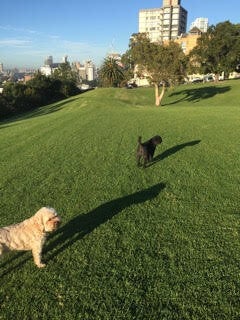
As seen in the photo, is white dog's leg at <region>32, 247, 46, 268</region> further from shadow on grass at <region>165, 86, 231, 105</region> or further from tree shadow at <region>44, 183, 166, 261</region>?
shadow on grass at <region>165, 86, 231, 105</region>

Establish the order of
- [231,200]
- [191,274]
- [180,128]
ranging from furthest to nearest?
[180,128] < [231,200] < [191,274]

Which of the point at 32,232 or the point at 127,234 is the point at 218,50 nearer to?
the point at 127,234

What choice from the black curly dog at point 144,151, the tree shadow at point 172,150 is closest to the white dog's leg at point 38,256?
the black curly dog at point 144,151

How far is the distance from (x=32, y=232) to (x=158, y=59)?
3638 cm

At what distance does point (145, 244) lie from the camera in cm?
711

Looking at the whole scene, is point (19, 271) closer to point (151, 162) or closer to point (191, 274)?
point (191, 274)

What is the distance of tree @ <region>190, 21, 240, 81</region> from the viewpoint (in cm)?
5825

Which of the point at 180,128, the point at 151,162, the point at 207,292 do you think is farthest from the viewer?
the point at 180,128

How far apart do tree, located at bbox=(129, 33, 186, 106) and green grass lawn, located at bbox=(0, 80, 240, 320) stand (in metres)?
25.2

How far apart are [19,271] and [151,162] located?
27.6 ft

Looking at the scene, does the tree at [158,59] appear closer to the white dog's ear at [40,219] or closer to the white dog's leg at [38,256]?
the white dog's ear at [40,219]

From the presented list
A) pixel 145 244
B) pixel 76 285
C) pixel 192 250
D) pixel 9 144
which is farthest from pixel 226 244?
pixel 9 144

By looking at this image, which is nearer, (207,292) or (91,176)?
(207,292)

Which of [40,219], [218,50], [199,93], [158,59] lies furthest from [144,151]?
[218,50]
